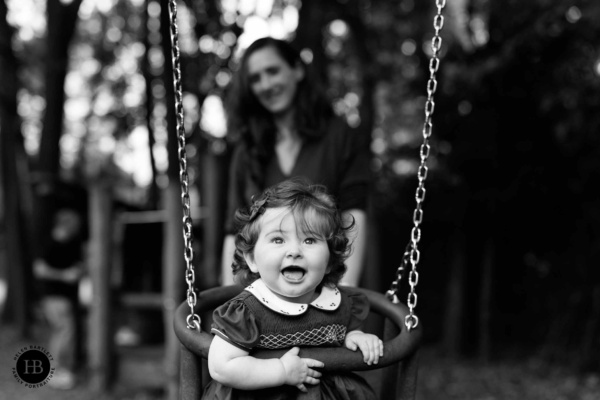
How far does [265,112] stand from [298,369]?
1.39m

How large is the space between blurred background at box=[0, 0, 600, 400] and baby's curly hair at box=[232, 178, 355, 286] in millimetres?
2557

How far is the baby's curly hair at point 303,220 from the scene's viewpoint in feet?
5.41

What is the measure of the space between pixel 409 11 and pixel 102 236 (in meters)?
4.08

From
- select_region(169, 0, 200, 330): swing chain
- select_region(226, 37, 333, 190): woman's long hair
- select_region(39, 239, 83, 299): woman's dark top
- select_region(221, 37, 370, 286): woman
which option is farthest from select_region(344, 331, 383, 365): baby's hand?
select_region(39, 239, 83, 299): woman's dark top

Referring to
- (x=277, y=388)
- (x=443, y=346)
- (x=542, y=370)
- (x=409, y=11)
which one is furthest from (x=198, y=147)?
(x=277, y=388)

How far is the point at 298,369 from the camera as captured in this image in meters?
1.59

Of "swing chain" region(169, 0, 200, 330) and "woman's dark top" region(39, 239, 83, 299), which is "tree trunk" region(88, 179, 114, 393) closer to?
"woman's dark top" region(39, 239, 83, 299)

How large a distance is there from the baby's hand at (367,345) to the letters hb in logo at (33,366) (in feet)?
Result: 6.78

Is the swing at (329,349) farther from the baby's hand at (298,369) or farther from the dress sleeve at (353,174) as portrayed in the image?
the dress sleeve at (353,174)

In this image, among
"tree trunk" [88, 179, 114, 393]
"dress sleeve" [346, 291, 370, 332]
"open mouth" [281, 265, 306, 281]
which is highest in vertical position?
"open mouth" [281, 265, 306, 281]

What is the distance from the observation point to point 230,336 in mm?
1582

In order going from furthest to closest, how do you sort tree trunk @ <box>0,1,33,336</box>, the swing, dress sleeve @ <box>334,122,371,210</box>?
1. tree trunk @ <box>0,1,33,336</box>
2. dress sleeve @ <box>334,122,371,210</box>
3. the swing

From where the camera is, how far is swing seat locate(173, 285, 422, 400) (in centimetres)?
165

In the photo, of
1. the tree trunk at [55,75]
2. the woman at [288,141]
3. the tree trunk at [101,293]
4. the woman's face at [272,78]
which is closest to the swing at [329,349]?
the woman at [288,141]
